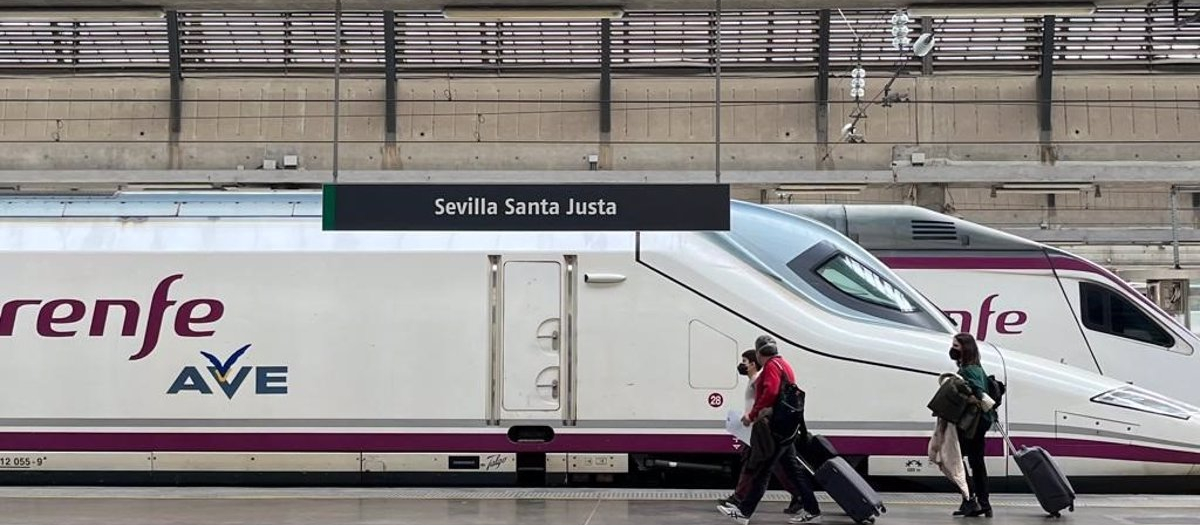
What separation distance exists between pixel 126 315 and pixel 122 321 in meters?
0.06

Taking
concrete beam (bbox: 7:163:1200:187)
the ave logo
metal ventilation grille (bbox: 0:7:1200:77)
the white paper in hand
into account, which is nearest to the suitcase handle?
the white paper in hand

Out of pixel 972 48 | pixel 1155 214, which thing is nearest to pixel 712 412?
pixel 972 48

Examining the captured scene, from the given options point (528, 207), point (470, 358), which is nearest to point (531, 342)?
point (470, 358)

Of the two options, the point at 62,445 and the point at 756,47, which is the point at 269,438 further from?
the point at 756,47

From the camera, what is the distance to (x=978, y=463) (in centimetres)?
817

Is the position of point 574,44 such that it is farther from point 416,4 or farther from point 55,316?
point 55,316

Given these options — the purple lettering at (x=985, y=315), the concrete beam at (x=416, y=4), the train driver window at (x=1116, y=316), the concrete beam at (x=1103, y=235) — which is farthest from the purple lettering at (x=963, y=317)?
the concrete beam at (x=1103, y=235)

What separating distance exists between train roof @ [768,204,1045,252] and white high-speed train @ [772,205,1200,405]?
0.04 ft

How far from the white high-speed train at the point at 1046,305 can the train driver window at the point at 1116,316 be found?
0.01 metres

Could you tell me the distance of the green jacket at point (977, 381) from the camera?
809 centimetres

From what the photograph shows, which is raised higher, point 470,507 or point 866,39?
point 866,39

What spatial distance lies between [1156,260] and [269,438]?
68.6ft

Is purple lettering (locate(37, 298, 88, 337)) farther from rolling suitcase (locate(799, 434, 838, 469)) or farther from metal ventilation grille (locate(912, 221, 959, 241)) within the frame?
metal ventilation grille (locate(912, 221, 959, 241))

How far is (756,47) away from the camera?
24.9 m
